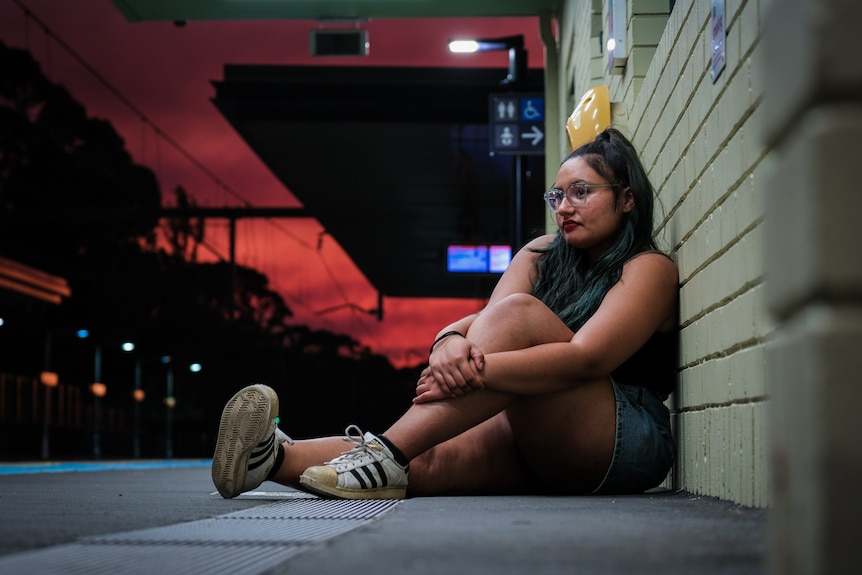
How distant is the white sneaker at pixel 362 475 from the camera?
2.97 metres

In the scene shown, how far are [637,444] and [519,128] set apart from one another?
19.8 feet

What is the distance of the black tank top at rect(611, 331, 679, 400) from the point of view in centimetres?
330

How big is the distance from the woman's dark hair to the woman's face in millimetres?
29

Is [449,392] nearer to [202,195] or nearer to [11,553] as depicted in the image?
[11,553]

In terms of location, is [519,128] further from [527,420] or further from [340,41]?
[527,420]

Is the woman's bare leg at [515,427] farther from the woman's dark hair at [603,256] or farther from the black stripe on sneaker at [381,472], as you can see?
the woman's dark hair at [603,256]

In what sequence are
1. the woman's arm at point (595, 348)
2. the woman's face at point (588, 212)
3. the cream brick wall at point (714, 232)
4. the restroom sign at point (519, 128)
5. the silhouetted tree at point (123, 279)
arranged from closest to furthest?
the cream brick wall at point (714, 232) < the woman's arm at point (595, 348) < the woman's face at point (588, 212) < the restroom sign at point (519, 128) < the silhouetted tree at point (123, 279)

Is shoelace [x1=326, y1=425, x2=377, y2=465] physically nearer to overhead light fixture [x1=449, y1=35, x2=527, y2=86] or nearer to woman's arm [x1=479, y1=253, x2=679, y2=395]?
woman's arm [x1=479, y1=253, x2=679, y2=395]

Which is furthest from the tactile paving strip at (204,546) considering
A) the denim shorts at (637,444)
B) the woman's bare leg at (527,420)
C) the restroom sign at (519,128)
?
the restroom sign at (519,128)

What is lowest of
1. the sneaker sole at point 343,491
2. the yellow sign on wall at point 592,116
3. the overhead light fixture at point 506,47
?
the sneaker sole at point 343,491

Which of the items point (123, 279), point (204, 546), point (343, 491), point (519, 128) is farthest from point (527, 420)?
point (123, 279)

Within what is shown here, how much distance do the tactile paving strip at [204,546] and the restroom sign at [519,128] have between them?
21.4ft

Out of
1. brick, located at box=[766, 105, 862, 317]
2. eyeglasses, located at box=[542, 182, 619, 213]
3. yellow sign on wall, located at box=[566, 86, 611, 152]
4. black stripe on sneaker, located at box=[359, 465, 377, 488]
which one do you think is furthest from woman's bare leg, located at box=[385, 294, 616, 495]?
yellow sign on wall, located at box=[566, 86, 611, 152]

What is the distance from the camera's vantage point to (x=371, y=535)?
1891 mm
